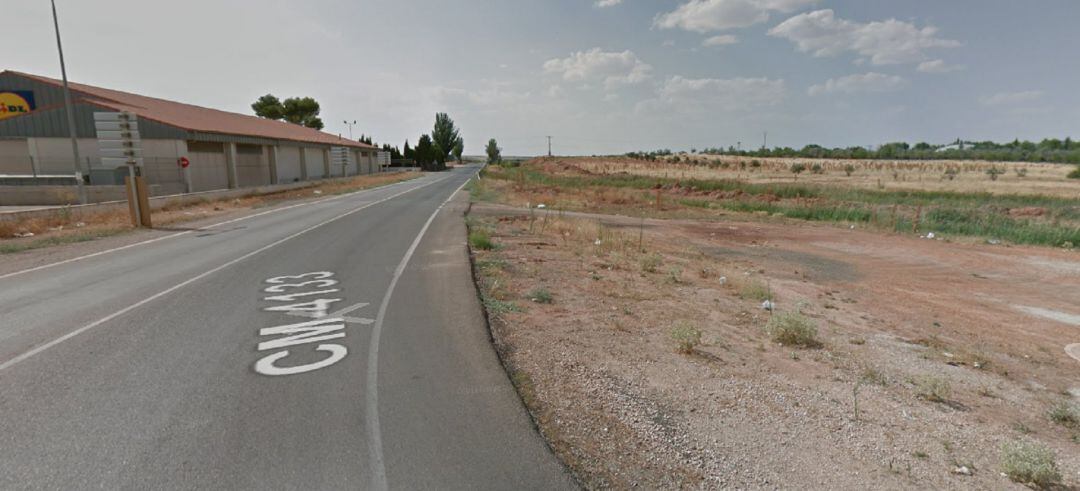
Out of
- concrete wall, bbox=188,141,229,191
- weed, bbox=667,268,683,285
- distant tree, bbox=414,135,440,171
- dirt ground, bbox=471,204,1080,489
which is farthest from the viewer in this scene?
distant tree, bbox=414,135,440,171

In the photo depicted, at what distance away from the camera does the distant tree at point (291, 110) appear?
72.8m

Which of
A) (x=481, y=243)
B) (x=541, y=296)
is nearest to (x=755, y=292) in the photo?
(x=541, y=296)

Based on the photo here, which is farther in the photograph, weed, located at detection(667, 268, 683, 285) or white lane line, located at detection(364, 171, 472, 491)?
weed, located at detection(667, 268, 683, 285)

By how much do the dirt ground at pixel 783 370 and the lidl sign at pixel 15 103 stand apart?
3614 centimetres

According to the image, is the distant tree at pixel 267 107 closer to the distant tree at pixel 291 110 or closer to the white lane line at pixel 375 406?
the distant tree at pixel 291 110

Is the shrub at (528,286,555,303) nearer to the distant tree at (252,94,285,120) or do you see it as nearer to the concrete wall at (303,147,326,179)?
the concrete wall at (303,147,326,179)

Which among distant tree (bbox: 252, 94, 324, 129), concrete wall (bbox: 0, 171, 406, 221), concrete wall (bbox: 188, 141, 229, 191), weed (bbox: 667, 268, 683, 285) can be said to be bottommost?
weed (bbox: 667, 268, 683, 285)

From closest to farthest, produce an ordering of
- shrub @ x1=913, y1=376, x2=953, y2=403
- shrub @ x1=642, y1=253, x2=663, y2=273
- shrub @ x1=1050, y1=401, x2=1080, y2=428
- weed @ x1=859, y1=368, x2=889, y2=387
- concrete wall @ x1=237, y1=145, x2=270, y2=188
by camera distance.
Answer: shrub @ x1=1050, y1=401, x2=1080, y2=428 → shrub @ x1=913, y1=376, x2=953, y2=403 → weed @ x1=859, y1=368, x2=889, y2=387 → shrub @ x1=642, y1=253, x2=663, y2=273 → concrete wall @ x1=237, y1=145, x2=270, y2=188

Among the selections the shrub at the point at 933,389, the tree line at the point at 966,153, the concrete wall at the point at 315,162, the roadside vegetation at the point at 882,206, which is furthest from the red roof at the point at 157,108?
Result: the tree line at the point at 966,153

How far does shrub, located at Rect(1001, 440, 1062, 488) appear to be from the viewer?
3.37 m

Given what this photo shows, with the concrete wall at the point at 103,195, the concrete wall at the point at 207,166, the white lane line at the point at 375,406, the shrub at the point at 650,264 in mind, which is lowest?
the shrub at the point at 650,264

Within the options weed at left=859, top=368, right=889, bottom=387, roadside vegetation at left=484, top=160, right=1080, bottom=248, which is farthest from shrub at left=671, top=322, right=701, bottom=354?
roadside vegetation at left=484, top=160, right=1080, bottom=248

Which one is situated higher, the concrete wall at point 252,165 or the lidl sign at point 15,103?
the lidl sign at point 15,103

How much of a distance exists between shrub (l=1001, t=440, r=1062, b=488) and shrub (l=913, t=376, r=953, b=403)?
1247 mm
